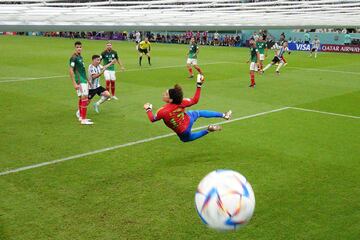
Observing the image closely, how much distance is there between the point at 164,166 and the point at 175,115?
1.04m

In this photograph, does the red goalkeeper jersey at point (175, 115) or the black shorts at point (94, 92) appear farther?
the black shorts at point (94, 92)

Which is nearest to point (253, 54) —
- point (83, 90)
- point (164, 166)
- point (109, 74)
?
point (109, 74)

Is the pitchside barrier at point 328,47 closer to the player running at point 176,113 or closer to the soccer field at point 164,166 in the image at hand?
the soccer field at point 164,166

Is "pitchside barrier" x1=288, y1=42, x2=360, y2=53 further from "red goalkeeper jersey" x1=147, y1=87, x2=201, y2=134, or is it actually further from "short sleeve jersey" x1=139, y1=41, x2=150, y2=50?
"red goalkeeper jersey" x1=147, y1=87, x2=201, y2=134

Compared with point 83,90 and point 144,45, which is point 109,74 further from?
point 144,45

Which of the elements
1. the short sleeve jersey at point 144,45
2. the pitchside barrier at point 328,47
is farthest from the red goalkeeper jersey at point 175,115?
the pitchside barrier at point 328,47

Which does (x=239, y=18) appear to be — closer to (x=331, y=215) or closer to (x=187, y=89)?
(x=187, y=89)

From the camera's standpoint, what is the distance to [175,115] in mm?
7863

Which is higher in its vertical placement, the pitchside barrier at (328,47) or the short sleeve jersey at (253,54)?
the short sleeve jersey at (253,54)

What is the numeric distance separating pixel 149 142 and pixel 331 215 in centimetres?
480

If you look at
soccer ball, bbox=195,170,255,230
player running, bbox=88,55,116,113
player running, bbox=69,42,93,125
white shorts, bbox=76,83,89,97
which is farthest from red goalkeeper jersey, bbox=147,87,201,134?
player running, bbox=88,55,116,113

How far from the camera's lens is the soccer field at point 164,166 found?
557cm

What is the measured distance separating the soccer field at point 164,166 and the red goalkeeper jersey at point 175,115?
76 cm

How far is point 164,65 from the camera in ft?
86.5
